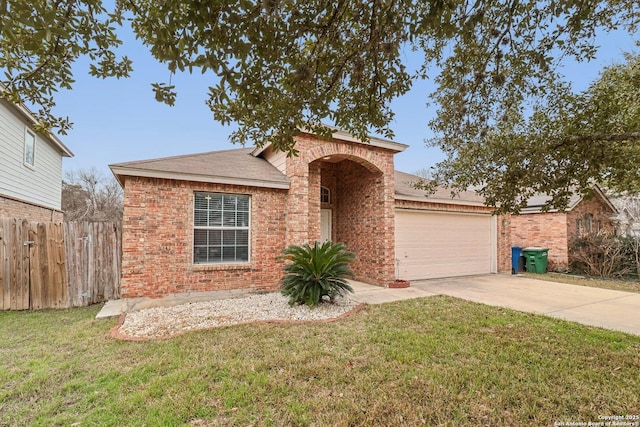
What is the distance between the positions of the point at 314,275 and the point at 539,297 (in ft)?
19.0

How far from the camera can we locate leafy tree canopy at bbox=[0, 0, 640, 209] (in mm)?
2443

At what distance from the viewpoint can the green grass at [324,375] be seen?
109 inches

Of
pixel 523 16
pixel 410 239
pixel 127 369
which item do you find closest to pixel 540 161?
pixel 523 16

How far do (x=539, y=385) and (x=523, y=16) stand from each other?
442cm

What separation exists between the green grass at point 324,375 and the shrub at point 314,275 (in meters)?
1.13

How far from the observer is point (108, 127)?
62.8 ft

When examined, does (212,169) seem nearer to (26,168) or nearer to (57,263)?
(57,263)

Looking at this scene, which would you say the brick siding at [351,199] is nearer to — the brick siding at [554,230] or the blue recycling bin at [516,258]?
the blue recycling bin at [516,258]

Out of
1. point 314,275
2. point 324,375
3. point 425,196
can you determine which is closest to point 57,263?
point 314,275

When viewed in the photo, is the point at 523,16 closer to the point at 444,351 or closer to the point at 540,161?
the point at 540,161

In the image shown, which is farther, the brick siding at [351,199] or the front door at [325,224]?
the front door at [325,224]

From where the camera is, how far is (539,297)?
754cm

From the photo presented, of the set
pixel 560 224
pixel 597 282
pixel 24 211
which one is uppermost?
pixel 24 211

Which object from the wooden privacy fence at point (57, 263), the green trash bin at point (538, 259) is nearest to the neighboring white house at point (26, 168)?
the wooden privacy fence at point (57, 263)
